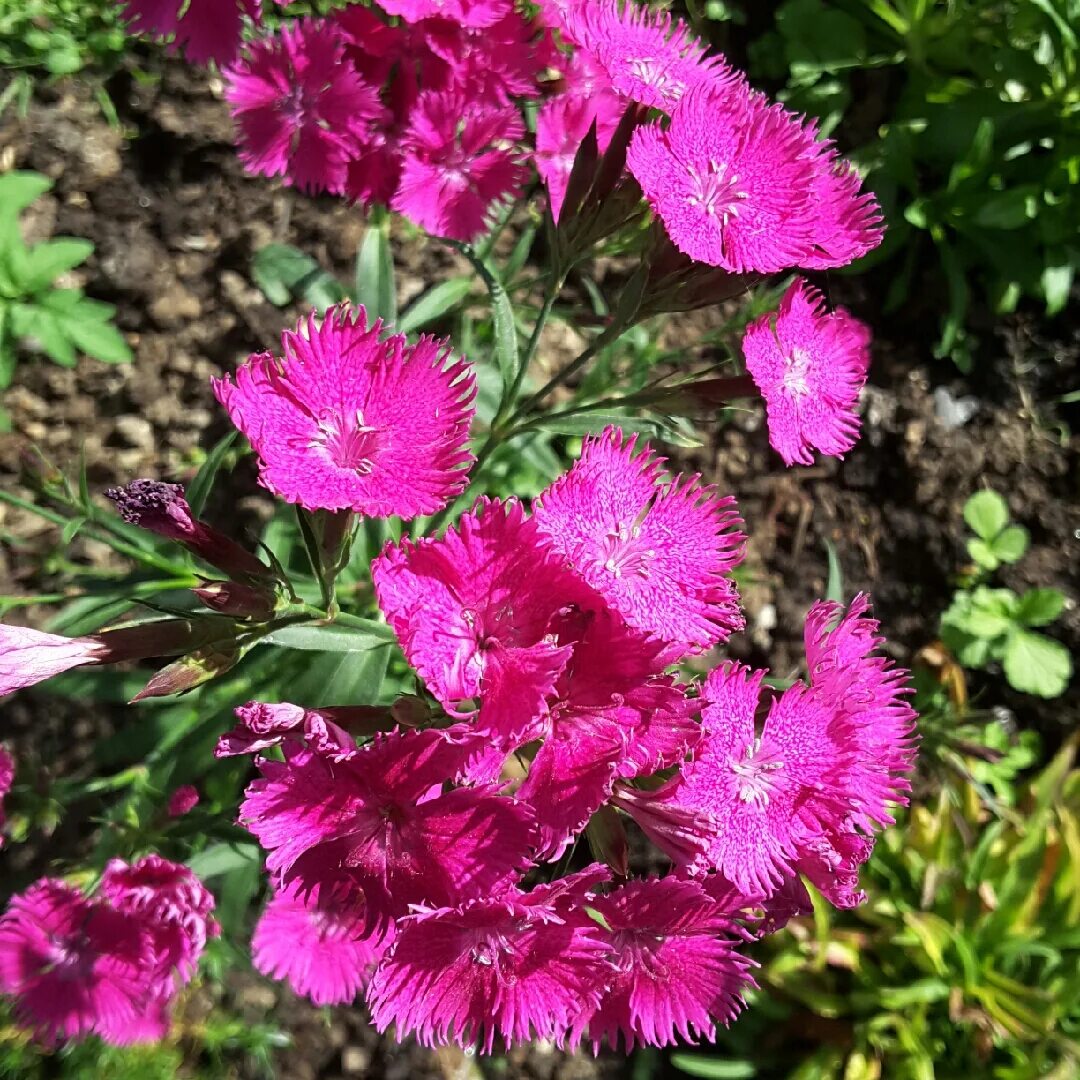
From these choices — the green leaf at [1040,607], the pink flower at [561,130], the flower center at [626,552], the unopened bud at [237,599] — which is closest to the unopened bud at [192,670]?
the unopened bud at [237,599]

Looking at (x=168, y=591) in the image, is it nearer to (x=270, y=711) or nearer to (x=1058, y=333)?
(x=270, y=711)

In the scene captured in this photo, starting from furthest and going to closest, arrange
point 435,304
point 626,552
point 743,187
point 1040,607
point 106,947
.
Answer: point 1040,607, point 435,304, point 106,947, point 743,187, point 626,552

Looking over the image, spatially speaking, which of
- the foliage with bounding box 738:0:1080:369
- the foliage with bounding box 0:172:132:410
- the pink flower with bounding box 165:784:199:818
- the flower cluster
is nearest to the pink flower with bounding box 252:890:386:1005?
the flower cluster

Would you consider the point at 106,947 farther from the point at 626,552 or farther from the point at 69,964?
the point at 626,552

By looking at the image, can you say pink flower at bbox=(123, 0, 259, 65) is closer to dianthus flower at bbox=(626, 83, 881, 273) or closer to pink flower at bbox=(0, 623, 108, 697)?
dianthus flower at bbox=(626, 83, 881, 273)

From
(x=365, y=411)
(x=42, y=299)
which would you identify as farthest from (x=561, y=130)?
(x=42, y=299)

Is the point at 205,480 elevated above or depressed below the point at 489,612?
below

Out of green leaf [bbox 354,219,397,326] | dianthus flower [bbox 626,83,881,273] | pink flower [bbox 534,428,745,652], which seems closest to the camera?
pink flower [bbox 534,428,745,652]

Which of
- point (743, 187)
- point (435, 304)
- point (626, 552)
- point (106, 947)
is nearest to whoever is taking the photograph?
point (626, 552)
